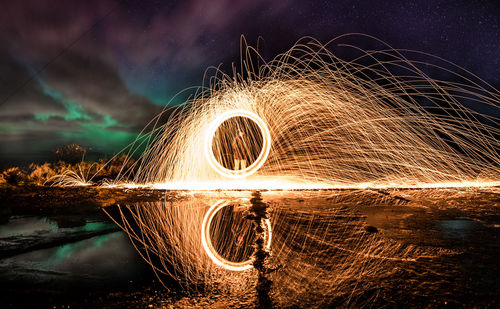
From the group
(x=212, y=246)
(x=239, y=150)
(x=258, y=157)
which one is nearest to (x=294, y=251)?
(x=212, y=246)

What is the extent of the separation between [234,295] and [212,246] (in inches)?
38.9

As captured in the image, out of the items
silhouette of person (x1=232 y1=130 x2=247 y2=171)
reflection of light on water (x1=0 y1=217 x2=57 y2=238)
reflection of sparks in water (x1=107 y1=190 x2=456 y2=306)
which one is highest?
silhouette of person (x1=232 y1=130 x2=247 y2=171)

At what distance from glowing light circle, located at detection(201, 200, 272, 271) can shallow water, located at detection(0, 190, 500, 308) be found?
0.29 meters

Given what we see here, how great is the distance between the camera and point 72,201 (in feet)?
15.3

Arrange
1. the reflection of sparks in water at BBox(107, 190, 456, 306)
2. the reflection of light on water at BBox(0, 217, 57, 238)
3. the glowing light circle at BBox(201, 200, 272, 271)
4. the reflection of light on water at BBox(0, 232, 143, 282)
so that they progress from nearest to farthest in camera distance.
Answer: the reflection of sparks in water at BBox(107, 190, 456, 306)
the reflection of light on water at BBox(0, 232, 143, 282)
the glowing light circle at BBox(201, 200, 272, 271)
the reflection of light on water at BBox(0, 217, 57, 238)

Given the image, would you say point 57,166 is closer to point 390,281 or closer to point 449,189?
point 390,281

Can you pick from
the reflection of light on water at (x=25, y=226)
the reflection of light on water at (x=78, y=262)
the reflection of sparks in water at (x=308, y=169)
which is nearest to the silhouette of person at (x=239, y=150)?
the reflection of sparks in water at (x=308, y=169)

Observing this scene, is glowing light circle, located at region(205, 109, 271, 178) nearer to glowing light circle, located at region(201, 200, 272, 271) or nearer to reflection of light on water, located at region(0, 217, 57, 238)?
glowing light circle, located at region(201, 200, 272, 271)

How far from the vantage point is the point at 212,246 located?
8.66 feet

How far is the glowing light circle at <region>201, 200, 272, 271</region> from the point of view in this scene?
7.03 feet

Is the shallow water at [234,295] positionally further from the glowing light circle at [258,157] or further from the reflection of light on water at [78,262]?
the glowing light circle at [258,157]

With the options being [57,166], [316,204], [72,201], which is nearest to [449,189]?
[316,204]

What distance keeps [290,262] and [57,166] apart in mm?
12030

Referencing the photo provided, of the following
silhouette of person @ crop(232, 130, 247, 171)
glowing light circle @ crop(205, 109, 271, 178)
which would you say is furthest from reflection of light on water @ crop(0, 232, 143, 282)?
silhouette of person @ crop(232, 130, 247, 171)
